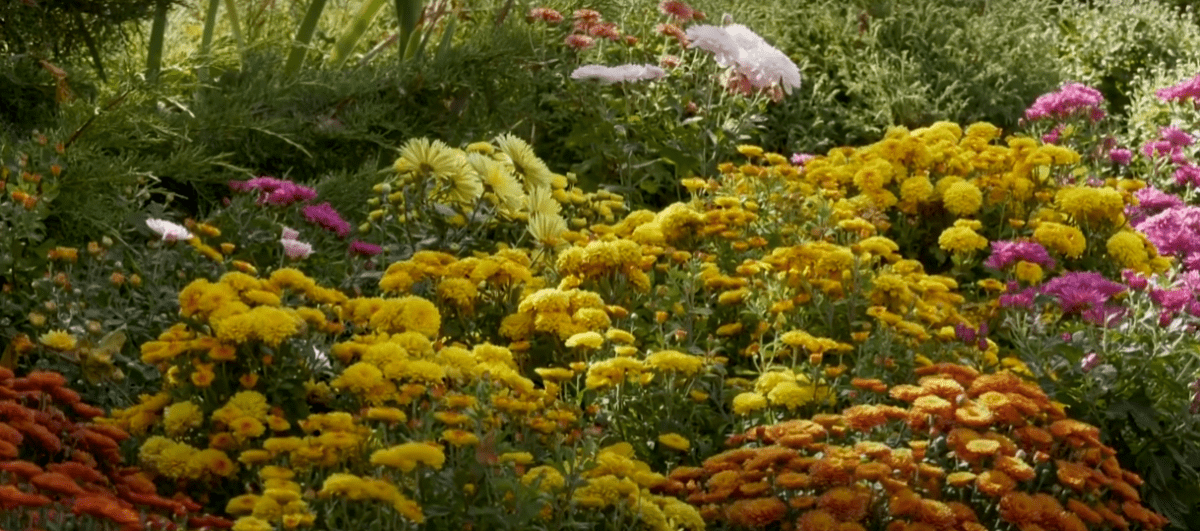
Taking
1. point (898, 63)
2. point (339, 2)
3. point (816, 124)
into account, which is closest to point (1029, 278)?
point (816, 124)

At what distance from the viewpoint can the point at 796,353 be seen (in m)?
3.87

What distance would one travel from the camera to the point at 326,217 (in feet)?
14.4

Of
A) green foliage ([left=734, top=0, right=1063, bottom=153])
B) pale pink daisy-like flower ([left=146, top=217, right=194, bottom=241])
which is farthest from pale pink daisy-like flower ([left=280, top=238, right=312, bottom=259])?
green foliage ([left=734, top=0, right=1063, bottom=153])

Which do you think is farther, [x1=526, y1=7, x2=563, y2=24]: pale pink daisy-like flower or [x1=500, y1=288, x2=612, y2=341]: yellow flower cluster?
[x1=526, y1=7, x2=563, y2=24]: pale pink daisy-like flower

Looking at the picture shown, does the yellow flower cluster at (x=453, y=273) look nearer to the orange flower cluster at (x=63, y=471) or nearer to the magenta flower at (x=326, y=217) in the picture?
the magenta flower at (x=326, y=217)

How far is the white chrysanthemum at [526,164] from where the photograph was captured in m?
4.71

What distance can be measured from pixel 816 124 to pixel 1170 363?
309 cm

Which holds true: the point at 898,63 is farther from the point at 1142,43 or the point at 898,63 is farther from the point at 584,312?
the point at 584,312

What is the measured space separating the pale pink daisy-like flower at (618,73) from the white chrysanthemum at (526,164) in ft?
2.97

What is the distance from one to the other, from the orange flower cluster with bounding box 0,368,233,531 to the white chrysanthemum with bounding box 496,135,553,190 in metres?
1.62

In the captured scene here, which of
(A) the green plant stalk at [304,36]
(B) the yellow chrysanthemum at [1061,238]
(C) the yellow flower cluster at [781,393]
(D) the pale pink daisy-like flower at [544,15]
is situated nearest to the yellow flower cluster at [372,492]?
(C) the yellow flower cluster at [781,393]

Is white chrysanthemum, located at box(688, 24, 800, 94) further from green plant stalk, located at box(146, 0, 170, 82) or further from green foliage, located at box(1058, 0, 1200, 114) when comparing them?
green foliage, located at box(1058, 0, 1200, 114)

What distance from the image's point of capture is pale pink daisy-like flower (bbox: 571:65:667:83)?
558cm

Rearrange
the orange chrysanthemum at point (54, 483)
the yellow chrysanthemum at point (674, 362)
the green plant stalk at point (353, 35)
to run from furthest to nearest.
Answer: the green plant stalk at point (353, 35) < the yellow chrysanthemum at point (674, 362) < the orange chrysanthemum at point (54, 483)
